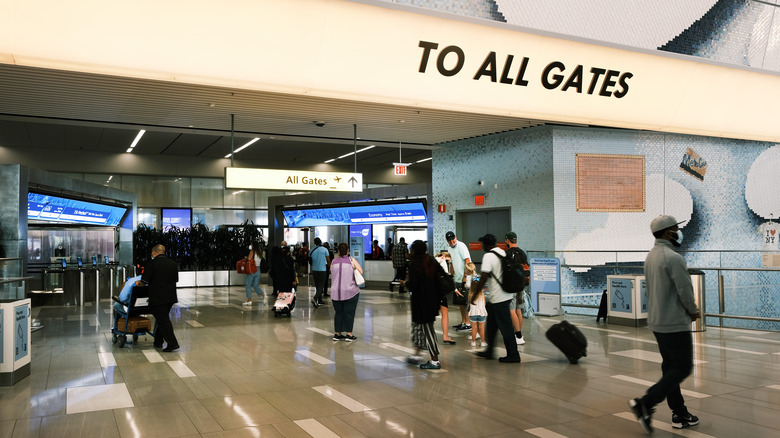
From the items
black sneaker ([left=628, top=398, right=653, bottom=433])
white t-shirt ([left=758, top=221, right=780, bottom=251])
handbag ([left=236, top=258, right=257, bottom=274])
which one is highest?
white t-shirt ([left=758, top=221, right=780, bottom=251])

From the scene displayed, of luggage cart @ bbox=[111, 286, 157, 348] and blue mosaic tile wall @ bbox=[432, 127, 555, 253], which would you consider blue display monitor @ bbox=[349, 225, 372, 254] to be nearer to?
blue mosaic tile wall @ bbox=[432, 127, 555, 253]

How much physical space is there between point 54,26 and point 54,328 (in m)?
6.99

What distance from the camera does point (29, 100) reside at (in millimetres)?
10039

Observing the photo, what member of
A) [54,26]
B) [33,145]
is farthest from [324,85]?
[33,145]

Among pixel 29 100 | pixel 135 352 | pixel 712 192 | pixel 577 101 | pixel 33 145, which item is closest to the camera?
pixel 135 352

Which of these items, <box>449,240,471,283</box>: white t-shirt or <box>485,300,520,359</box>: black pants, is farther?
<box>449,240,471,283</box>: white t-shirt

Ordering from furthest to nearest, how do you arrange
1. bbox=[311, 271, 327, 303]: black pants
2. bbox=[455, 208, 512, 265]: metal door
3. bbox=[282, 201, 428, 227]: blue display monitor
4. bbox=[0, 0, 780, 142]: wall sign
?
bbox=[282, 201, 428, 227]: blue display monitor
bbox=[311, 271, 327, 303]: black pants
bbox=[455, 208, 512, 265]: metal door
bbox=[0, 0, 780, 142]: wall sign

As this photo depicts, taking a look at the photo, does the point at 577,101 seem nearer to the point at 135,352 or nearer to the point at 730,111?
the point at 730,111

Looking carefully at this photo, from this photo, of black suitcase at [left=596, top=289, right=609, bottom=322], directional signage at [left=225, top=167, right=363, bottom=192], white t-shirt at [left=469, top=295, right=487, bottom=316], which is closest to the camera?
white t-shirt at [left=469, top=295, right=487, bottom=316]

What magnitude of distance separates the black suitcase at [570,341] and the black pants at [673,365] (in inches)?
106

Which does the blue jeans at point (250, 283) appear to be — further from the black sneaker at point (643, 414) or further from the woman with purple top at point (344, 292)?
the black sneaker at point (643, 414)

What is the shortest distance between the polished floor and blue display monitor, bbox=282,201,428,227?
26.7 feet

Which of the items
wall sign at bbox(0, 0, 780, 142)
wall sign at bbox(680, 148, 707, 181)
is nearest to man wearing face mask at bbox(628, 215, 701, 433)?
wall sign at bbox(0, 0, 780, 142)

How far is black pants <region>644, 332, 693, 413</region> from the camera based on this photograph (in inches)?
180
